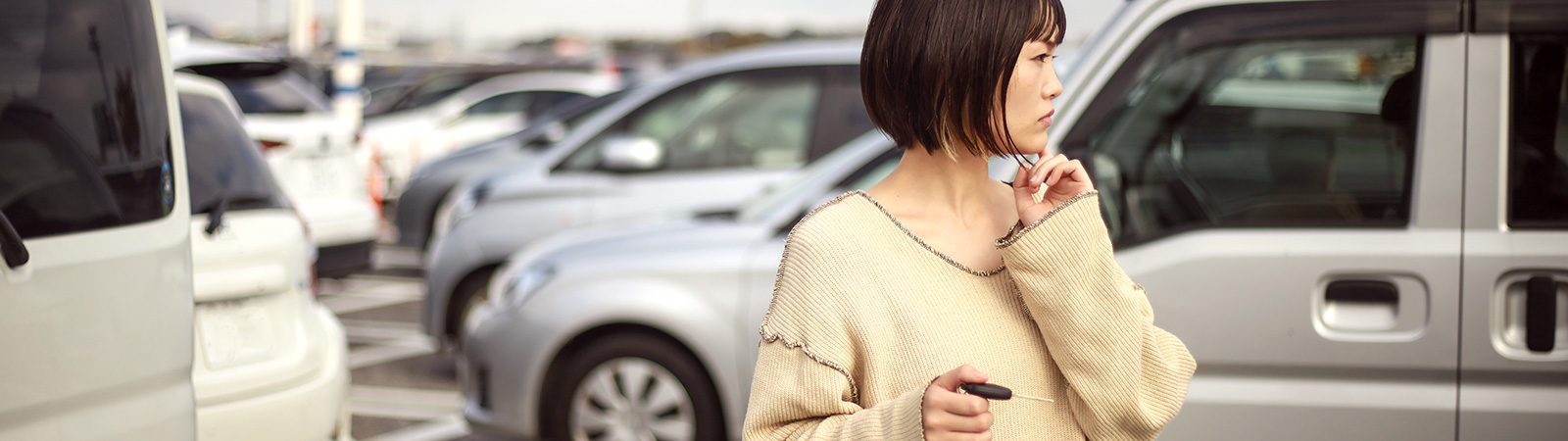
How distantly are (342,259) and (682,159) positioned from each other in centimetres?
241

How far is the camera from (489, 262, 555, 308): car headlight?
4.34m

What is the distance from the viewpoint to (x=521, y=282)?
14.6 ft

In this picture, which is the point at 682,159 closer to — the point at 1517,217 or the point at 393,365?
the point at 393,365

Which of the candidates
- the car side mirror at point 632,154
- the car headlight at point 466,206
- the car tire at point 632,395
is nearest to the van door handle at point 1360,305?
the car tire at point 632,395

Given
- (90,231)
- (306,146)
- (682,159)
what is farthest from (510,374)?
(306,146)

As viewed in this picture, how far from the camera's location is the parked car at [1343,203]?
2723 mm

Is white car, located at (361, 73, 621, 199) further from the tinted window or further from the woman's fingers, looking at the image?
the woman's fingers

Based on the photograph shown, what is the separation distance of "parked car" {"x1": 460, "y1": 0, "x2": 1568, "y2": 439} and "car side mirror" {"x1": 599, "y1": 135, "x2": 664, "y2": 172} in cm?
354

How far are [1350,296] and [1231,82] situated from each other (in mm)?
641

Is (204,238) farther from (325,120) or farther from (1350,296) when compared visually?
(325,120)

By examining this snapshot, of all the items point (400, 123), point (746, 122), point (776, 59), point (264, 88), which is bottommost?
point (400, 123)

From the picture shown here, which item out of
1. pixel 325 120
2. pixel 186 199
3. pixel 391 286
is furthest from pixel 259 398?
pixel 391 286

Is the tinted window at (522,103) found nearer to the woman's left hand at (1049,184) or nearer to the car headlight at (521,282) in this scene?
the car headlight at (521,282)

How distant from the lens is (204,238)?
11.3 feet
